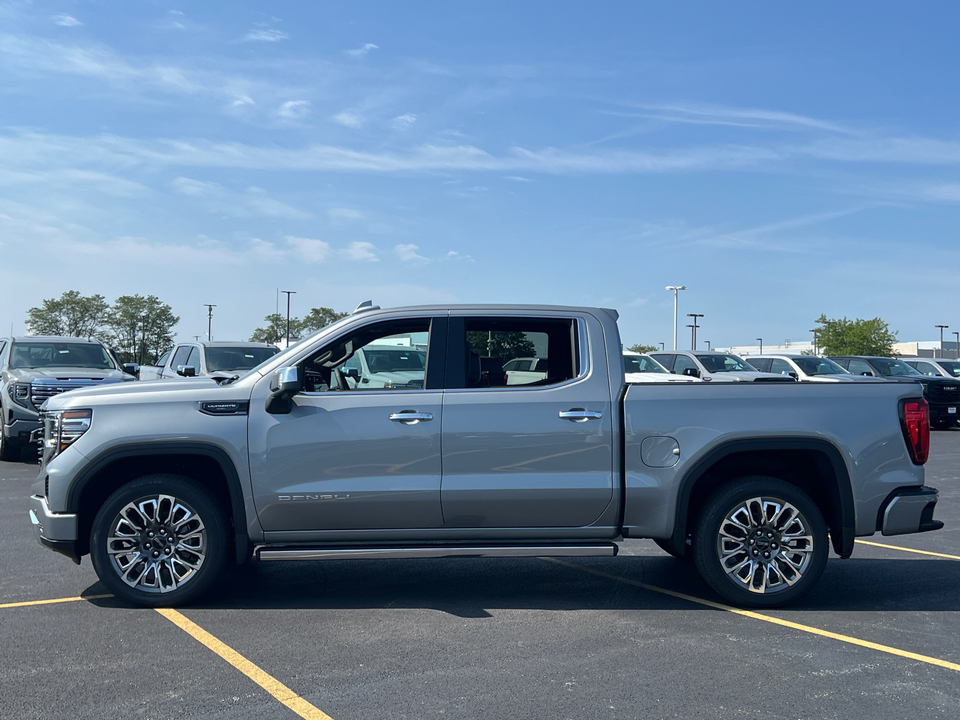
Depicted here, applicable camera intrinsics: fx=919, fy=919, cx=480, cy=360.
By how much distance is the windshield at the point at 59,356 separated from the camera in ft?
50.5

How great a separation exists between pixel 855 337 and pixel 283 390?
287 feet

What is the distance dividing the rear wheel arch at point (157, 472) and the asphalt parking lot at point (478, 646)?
530mm

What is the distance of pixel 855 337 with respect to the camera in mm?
85312

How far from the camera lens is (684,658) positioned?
16.4ft

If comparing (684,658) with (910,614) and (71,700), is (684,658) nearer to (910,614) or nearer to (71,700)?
(910,614)

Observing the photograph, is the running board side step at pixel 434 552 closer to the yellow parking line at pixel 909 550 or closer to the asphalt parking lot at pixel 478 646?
the asphalt parking lot at pixel 478 646

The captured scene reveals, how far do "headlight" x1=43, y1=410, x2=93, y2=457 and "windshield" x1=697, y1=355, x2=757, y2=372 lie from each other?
19241 mm

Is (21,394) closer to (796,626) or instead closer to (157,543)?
(157,543)

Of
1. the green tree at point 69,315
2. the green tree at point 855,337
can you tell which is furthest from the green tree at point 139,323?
the green tree at point 855,337

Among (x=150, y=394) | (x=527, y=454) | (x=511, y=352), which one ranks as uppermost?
(x=511, y=352)

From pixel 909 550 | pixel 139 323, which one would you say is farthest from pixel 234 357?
pixel 139 323

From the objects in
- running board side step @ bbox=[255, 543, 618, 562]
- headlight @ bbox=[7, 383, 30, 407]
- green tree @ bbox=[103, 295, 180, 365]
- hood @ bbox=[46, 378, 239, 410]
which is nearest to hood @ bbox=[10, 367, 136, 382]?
headlight @ bbox=[7, 383, 30, 407]

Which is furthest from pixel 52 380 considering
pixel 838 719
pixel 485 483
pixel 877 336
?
pixel 877 336

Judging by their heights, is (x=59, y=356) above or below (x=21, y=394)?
above
